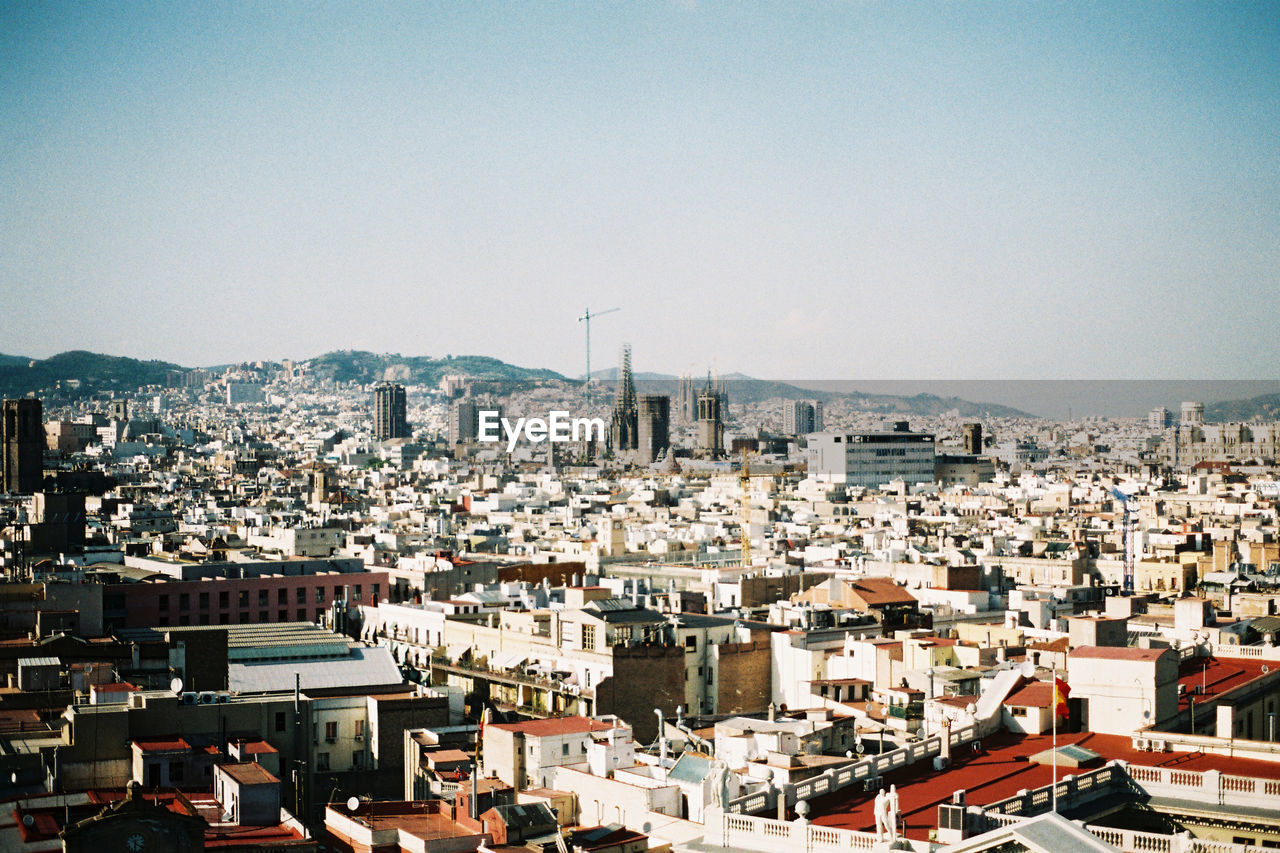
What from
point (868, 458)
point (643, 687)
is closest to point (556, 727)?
point (643, 687)

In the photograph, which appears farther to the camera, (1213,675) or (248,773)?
(1213,675)

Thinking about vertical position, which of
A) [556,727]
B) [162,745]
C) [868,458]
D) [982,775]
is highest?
[982,775]

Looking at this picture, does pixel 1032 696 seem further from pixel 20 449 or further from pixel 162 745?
pixel 20 449

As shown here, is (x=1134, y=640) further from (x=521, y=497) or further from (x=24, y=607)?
(x=521, y=497)

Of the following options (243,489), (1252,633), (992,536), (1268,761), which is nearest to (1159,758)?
(1268,761)

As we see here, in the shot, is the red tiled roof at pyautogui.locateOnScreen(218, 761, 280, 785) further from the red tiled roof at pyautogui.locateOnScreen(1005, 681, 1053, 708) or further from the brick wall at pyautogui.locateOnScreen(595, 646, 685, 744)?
the brick wall at pyautogui.locateOnScreen(595, 646, 685, 744)

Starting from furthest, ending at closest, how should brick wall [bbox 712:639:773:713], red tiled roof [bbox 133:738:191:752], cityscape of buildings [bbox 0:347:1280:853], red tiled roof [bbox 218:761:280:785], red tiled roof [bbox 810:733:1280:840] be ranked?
1. brick wall [bbox 712:639:773:713]
2. red tiled roof [bbox 133:738:191:752]
3. red tiled roof [bbox 218:761:280:785]
4. cityscape of buildings [bbox 0:347:1280:853]
5. red tiled roof [bbox 810:733:1280:840]

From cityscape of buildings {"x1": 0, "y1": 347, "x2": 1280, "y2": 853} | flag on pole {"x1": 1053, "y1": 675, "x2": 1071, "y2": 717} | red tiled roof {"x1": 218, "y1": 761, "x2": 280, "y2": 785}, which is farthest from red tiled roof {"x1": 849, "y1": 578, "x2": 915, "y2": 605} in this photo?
red tiled roof {"x1": 218, "y1": 761, "x2": 280, "y2": 785}

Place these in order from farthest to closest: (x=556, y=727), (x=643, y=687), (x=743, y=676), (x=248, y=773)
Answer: (x=743, y=676) < (x=643, y=687) < (x=556, y=727) < (x=248, y=773)

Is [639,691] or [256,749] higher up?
[256,749]
